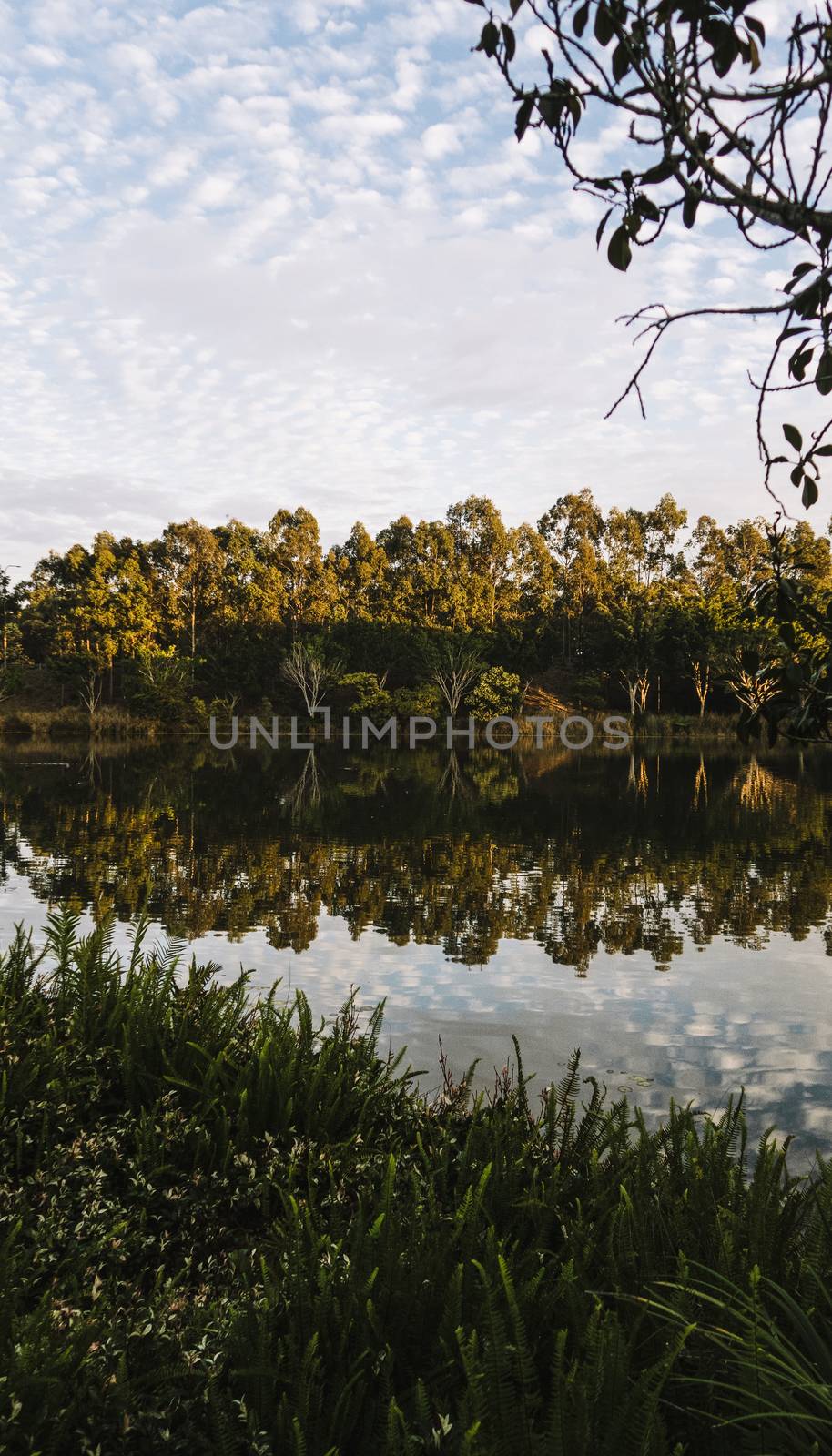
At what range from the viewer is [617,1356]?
6.80 feet

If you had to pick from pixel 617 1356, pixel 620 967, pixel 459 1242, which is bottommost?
pixel 620 967

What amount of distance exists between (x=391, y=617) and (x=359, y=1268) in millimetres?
61236

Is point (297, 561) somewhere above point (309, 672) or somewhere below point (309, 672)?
above

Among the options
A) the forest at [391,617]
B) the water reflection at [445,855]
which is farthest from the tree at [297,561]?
the water reflection at [445,855]

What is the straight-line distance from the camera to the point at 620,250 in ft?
7.81

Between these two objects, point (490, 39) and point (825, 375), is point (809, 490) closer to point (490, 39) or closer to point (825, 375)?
point (825, 375)

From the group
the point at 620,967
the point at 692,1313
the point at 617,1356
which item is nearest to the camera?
the point at 617,1356

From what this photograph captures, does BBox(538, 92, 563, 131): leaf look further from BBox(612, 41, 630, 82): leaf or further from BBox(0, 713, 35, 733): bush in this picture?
BBox(0, 713, 35, 733): bush

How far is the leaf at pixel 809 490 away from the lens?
8.23 ft

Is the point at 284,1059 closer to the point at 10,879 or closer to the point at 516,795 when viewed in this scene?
the point at 10,879

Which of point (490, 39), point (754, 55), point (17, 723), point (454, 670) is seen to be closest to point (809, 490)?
point (754, 55)

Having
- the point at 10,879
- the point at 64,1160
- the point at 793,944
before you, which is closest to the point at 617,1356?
the point at 64,1160

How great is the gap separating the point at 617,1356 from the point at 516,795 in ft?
69.7

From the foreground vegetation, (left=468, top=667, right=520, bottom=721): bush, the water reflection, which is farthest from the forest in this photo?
the foreground vegetation
